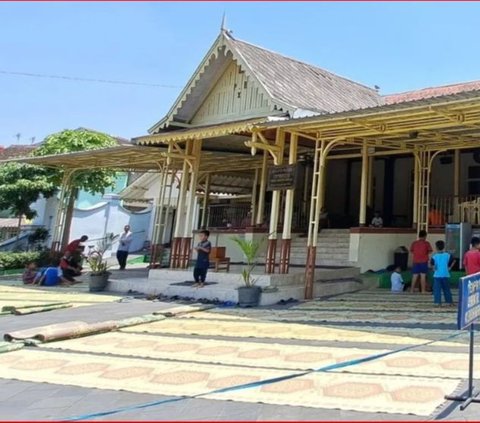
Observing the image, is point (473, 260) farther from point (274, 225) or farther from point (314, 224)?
point (274, 225)

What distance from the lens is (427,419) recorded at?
3578 mm

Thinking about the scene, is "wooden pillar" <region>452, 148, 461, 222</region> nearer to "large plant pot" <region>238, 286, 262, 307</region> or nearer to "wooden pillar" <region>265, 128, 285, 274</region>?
"wooden pillar" <region>265, 128, 285, 274</region>

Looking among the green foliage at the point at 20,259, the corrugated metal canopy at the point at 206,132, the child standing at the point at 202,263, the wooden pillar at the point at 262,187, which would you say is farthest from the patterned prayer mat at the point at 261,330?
the green foliage at the point at 20,259

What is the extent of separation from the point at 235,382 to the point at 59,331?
3236 mm

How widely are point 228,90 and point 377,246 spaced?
6.11m

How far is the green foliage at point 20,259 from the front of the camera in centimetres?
1744

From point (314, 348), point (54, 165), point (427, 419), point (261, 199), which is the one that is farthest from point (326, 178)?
point (427, 419)

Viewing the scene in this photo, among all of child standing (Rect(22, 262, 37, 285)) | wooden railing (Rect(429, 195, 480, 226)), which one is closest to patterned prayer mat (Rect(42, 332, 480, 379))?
child standing (Rect(22, 262, 37, 285))

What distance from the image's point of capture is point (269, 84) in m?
12.7

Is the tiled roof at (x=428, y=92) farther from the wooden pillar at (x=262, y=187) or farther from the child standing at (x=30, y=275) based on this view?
the child standing at (x=30, y=275)

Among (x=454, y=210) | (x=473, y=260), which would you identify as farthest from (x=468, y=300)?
(x=454, y=210)

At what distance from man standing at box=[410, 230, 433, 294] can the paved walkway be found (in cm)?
211

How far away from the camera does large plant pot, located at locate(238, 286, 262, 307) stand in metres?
9.57

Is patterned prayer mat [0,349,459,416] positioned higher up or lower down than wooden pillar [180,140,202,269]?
lower down
